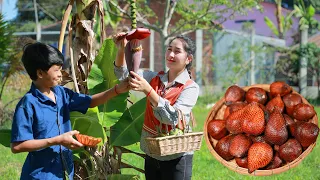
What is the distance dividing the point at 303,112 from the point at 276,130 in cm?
26

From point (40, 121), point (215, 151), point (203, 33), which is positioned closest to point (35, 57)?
point (40, 121)

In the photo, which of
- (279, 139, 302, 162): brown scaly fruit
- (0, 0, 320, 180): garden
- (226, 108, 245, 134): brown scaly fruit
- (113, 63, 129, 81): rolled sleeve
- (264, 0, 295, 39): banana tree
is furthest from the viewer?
(264, 0, 295, 39): banana tree

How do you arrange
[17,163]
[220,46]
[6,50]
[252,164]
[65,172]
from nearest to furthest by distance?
[65,172] → [252,164] → [17,163] → [6,50] → [220,46]

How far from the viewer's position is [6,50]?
798 cm

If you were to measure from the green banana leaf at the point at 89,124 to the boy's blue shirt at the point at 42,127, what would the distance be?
0.51 meters

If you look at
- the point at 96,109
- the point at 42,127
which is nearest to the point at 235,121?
the point at 96,109

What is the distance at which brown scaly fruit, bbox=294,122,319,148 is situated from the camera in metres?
3.55

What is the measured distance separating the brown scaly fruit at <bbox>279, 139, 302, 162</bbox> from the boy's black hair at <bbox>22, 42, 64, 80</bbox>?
1745mm

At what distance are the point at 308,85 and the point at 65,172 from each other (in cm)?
1141

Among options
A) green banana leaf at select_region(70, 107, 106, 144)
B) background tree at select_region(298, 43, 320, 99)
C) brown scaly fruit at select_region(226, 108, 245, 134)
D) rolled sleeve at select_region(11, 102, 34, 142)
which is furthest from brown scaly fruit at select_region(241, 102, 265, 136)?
background tree at select_region(298, 43, 320, 99)

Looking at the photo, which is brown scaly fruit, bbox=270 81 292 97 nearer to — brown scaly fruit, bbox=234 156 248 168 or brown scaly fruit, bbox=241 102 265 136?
brown scaly fruit, bbox=241 102 265 136

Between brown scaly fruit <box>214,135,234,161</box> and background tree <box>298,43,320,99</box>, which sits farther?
background tree <box>298,43,320,99</box>

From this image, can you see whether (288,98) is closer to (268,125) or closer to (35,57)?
(268,125)

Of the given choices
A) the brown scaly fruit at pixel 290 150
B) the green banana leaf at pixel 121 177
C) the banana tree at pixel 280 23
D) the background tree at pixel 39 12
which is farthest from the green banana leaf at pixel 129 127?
the background tree at pixel 39 12
